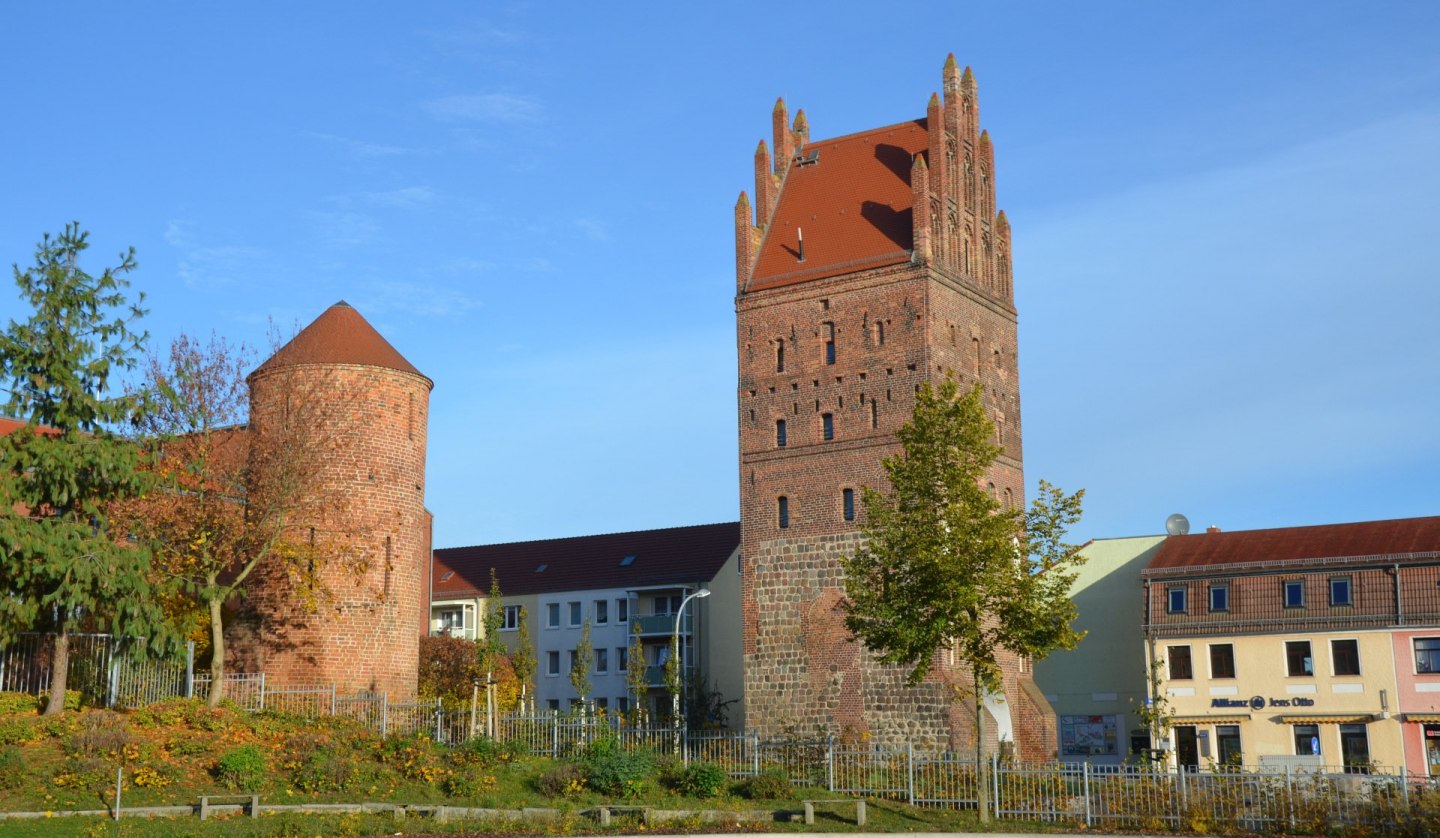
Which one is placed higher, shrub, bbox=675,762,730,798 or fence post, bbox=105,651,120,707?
fence post, bbox=105,651,120,707

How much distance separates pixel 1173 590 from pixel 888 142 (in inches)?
740

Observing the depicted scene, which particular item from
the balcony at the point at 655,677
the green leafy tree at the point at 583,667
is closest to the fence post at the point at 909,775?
the green leafy tree at the point at 583,667

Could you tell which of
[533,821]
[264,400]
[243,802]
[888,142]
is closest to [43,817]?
[243,802]

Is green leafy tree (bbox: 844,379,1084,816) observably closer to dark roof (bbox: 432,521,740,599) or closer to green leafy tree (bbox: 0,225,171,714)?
green leafy tree (bbox: 0,225,171,714)

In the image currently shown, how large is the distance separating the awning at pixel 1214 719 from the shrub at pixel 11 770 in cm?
3630

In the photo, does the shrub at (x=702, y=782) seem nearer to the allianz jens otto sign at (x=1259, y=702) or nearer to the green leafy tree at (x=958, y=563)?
the green leafy tree at (x=958, y=563)

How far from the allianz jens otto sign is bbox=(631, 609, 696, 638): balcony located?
86.2 ft

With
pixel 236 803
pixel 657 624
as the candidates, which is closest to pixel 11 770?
pixel 236 803

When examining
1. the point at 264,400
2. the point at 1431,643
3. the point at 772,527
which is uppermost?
the point at 264,400

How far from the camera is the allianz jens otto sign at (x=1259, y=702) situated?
50.3m

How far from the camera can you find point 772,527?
168 feet

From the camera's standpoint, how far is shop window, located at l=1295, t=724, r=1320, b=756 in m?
49.7

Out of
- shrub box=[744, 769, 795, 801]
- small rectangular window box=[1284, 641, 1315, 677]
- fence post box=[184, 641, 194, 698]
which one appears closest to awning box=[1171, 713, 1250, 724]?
small rectangular window box=[1284, 641, 1315, 677]

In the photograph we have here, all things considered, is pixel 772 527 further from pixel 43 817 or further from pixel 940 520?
pixel 43 817
